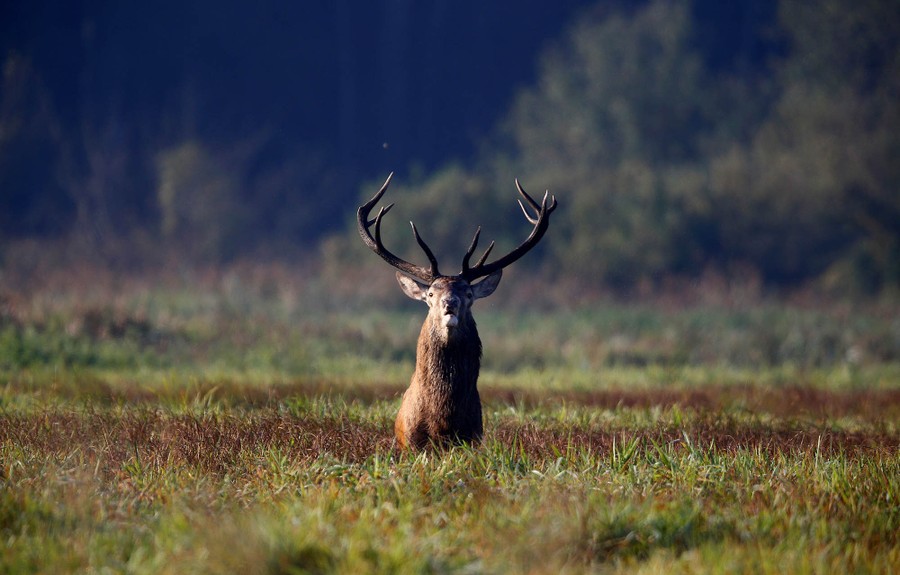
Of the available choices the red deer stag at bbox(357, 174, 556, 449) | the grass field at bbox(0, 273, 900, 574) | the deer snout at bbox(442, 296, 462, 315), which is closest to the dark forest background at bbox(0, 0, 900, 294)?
the grass field at bbox(0, 273, 900, 574)

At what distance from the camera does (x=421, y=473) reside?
6.86m

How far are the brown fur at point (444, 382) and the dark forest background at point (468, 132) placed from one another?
19.0 metres

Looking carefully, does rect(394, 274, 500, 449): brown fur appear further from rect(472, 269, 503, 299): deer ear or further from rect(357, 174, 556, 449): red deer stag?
rect(472, 269, 503, 299): deer ear

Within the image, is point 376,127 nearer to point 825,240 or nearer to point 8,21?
point 8,21

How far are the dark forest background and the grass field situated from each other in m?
16.0

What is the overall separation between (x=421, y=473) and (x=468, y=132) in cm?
4285

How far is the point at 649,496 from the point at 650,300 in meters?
24.4

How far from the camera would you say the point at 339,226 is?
143ft

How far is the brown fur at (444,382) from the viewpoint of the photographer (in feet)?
26.0

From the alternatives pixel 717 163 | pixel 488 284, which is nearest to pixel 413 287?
pixel 488 284

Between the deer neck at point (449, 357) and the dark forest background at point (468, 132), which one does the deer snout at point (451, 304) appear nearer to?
the deer neck at point (449, 357)

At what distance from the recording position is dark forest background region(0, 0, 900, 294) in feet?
111

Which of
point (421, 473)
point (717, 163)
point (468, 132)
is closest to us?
point (421, 473)

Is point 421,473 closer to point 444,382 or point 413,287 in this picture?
point 444,382
